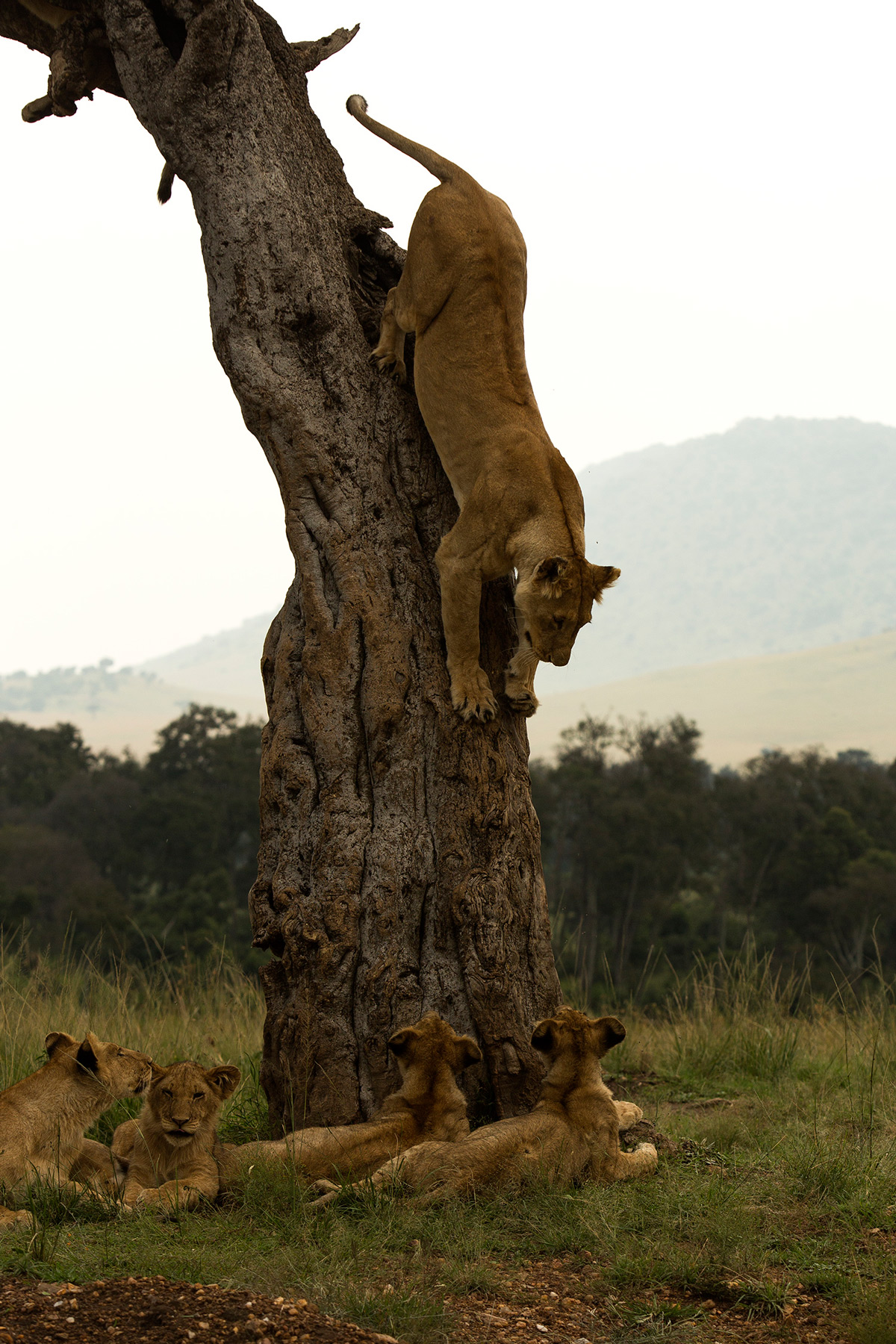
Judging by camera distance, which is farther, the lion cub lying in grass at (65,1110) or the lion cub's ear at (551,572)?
the lion cub's ear at (551,572)

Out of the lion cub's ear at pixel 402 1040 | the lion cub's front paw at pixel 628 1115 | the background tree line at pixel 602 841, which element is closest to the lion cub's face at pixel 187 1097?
the lion cub's ear at pixel 402 1040

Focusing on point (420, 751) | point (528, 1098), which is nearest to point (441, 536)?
point (420, 751)

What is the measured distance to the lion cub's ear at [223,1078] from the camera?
5.14 meters

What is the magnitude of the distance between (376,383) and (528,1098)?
12.1ft

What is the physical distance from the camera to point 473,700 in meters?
5.77

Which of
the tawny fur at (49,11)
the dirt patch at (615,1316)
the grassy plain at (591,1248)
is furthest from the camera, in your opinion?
the tawny fur at (49,11)

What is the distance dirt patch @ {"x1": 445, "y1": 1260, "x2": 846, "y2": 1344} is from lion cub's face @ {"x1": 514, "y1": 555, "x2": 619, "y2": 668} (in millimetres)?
2665

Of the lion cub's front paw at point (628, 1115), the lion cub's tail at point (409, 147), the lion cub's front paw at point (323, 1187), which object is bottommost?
the lion cub's front paw at point (628, 1115)

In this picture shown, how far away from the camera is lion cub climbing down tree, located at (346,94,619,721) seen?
570cm

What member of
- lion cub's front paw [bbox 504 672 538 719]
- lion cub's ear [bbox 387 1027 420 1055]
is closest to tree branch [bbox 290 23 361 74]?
lion cub's front paw [bbox 504 672 538 719]

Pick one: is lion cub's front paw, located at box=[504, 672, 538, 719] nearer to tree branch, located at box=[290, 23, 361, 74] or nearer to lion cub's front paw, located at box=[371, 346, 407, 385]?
lion cub's front paw, located at box=[371, 346, 407, 385]

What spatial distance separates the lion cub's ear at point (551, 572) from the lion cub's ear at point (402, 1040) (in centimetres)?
205

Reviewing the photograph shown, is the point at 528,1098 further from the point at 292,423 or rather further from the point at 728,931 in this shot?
the point at 728,931

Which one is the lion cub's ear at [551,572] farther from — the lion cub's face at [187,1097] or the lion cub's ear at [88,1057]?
the lion cub's ear at [88,1057]
